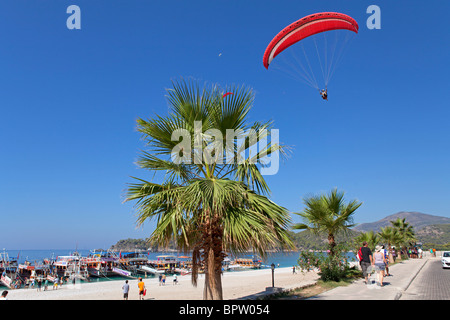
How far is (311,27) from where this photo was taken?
1423cm

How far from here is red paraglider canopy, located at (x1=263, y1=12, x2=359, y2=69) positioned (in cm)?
1390

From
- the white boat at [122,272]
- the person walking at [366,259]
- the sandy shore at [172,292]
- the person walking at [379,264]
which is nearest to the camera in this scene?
the person walking at [379,264]

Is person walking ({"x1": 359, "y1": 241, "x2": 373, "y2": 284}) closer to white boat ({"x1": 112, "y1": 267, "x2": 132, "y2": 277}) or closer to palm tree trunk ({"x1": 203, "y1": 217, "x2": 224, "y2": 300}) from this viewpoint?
palm tree trunk ({"x1": 203, "y1": 217, "x2": 224, "y2": 300})

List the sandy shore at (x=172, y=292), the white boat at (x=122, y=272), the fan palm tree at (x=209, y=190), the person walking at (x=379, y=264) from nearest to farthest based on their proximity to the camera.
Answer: the fan palm tree at (x=209, y=190), the person walking at (x=379, y=264), the sandy shore at (x=172, y=292), the white boat at (x=122, y=272)

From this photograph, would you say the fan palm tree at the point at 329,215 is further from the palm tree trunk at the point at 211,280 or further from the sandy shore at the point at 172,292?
the palm tree trunk at the point at 211,280

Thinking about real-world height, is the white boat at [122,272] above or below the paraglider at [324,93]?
below

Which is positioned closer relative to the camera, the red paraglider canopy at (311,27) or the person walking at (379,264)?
the person walking at (379,264)

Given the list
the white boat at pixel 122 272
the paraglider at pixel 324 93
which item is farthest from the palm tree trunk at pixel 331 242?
the white boat at pixel 122 272

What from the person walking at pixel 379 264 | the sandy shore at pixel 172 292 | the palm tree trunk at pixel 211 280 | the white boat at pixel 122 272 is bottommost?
the white boat at pixel 122 272

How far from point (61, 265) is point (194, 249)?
58.5m

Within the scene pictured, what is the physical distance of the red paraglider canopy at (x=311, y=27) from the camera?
45.6 feet
